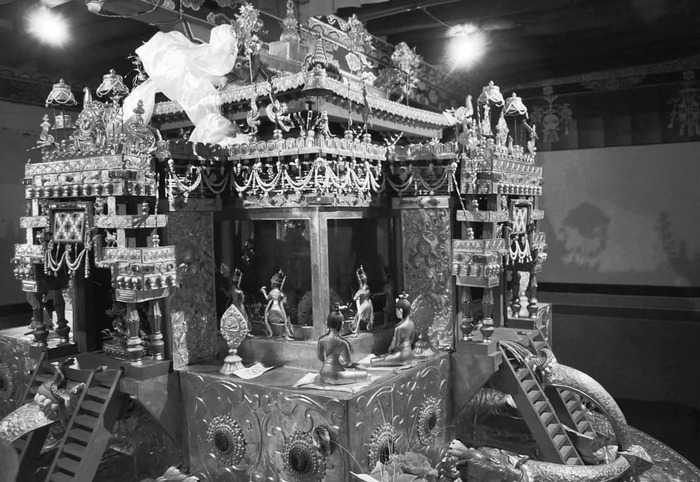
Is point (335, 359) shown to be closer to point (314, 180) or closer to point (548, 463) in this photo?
point (314, 180)

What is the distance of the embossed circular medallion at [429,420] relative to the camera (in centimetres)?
585

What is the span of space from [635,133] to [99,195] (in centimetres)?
888

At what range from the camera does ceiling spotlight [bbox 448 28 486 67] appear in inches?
387

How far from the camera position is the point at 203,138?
640 cm

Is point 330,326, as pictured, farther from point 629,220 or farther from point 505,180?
point 629,220

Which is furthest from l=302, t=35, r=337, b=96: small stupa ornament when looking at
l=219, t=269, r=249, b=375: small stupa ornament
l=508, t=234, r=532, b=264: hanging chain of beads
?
l=508, t=234, r=532, b=264: hanging chain of beads

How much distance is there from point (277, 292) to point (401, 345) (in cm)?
135

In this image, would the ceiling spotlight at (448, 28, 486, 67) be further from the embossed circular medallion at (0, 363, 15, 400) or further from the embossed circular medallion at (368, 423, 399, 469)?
the embossed circular medallion at (0, 363, 15, 400)

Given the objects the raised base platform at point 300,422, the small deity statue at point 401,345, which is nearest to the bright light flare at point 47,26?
the raised base platform at point 300,422

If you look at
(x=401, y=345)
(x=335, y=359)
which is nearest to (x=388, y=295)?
(x=401, y=345)

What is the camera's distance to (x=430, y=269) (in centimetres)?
661

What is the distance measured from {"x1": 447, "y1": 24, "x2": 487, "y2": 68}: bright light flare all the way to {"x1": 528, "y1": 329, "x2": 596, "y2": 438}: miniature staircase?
5.69 meters

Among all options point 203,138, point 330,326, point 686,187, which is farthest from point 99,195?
point 686,187

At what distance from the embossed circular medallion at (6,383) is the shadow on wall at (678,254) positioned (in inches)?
391
